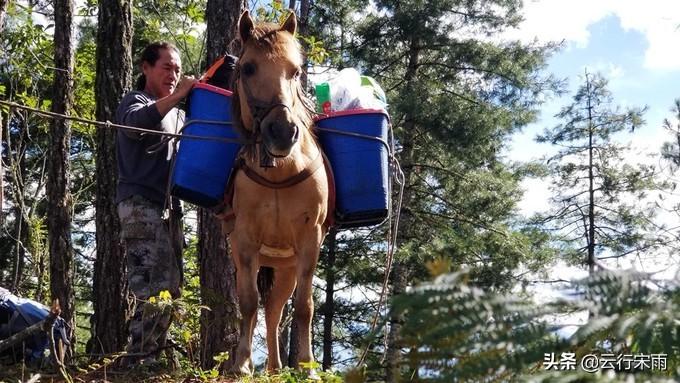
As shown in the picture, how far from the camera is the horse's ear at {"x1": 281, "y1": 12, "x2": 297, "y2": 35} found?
18.3ft

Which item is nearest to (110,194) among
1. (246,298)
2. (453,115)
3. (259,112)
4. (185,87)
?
(185,87)

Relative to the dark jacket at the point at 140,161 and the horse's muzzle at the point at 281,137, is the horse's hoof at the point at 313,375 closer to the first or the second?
the horse's muzzle at the point at 281,137

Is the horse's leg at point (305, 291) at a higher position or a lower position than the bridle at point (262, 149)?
lower

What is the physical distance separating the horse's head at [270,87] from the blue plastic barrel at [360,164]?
359mm

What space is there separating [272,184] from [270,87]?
0.74 m

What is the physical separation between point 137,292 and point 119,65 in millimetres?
3171

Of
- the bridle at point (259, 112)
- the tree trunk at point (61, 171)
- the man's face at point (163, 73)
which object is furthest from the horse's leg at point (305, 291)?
the tree trunk at point (61, 171)

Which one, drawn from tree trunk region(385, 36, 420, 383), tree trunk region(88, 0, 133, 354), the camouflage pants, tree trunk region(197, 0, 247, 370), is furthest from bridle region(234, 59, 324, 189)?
tree trunk region(385, 36, 420, 383)

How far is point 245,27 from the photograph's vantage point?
5.40 m

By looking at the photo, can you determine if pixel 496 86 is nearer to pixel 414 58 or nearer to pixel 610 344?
pixel 414 58

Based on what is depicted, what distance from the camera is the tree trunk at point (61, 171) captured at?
1105 cm

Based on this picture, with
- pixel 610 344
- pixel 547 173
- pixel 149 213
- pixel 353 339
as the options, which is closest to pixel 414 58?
pixel 547 173

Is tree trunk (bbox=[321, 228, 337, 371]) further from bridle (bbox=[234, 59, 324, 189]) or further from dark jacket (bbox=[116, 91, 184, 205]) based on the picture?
bridle (bbox=[234, 59, 324, 189])

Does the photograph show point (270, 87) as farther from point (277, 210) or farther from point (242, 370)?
point (242, 370)
